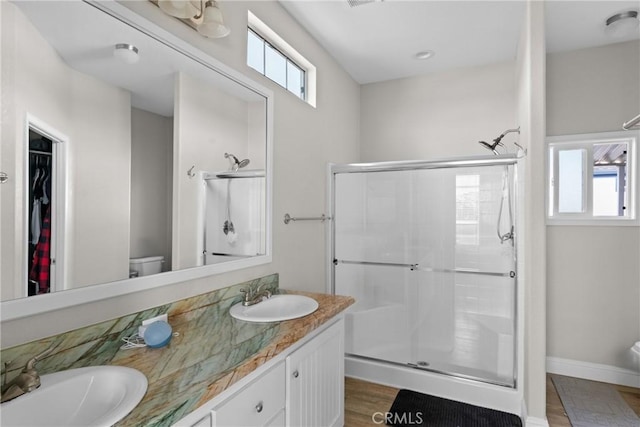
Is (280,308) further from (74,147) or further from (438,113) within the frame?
(438,113)

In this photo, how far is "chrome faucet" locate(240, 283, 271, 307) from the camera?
5.87 feet

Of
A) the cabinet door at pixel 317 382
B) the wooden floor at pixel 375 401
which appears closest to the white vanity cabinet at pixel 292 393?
the cabinet door at pixel 317 382

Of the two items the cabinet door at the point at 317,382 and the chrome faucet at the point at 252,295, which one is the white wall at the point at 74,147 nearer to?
the chrome faucet at the point at 252,295

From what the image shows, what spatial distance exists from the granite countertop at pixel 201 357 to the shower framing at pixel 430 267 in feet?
3.90

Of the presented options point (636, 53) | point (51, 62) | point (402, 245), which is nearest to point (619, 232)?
point (636, 53)

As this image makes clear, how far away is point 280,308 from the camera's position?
193 cm

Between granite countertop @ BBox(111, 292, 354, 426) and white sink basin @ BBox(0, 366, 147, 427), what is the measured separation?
1.7 inches

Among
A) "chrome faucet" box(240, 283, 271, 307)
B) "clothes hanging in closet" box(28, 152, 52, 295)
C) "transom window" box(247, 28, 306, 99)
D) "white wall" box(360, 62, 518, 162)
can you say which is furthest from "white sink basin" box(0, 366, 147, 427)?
"white wall" box(360, 62, 518, 162)

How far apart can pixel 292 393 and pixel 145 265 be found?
0.82 metres

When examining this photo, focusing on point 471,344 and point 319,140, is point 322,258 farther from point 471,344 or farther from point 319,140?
point 471,344

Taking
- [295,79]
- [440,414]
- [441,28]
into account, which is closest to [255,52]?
[295,79]

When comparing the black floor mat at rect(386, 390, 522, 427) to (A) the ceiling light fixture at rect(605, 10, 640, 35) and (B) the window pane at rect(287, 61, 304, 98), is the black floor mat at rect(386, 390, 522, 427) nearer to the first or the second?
(B) the window pane at rect(287, 61, 304, 98)

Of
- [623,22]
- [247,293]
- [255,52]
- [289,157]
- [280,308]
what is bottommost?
[280,308]

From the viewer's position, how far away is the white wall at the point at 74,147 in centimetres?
99
